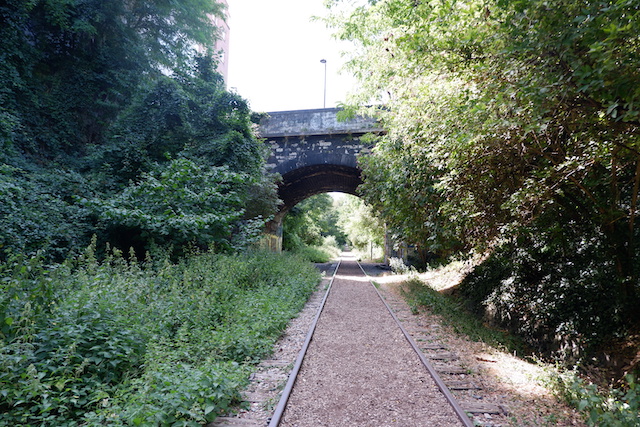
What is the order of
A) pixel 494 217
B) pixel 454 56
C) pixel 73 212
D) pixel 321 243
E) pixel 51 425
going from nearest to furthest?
pixel 51 425 → pixel 454 56 → pixel 494 217 → pixel 73 212 → pixel 321 243

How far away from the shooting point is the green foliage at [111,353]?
316cm

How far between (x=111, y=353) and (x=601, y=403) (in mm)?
5018

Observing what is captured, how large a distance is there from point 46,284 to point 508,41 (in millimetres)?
5871

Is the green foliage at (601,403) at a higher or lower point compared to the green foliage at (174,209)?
lower

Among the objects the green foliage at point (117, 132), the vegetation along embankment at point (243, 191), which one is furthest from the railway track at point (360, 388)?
the green foliage at point (117, 132)

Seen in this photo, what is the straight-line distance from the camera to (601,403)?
11.9ft

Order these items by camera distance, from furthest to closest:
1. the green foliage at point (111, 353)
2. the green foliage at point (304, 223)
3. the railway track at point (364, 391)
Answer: the green foliage at point (304, 223), the railway track at point (364, 391), the green foliage at point (111, 353)

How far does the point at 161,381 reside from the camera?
3.64 metres

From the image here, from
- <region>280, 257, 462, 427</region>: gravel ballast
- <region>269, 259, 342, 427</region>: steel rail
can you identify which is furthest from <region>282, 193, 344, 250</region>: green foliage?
<region>269, 259, 342, 427</region>: steel rail

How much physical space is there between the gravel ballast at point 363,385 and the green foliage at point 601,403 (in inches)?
48.6

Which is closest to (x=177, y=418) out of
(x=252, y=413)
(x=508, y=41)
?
(x=252, y=413)

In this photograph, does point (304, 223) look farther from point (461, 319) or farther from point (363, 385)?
point (363, 385)

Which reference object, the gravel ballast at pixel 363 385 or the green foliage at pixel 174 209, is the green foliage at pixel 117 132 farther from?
the gravel ballast at pixel 363 385

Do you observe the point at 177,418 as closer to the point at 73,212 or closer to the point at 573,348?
the point at 573,348
